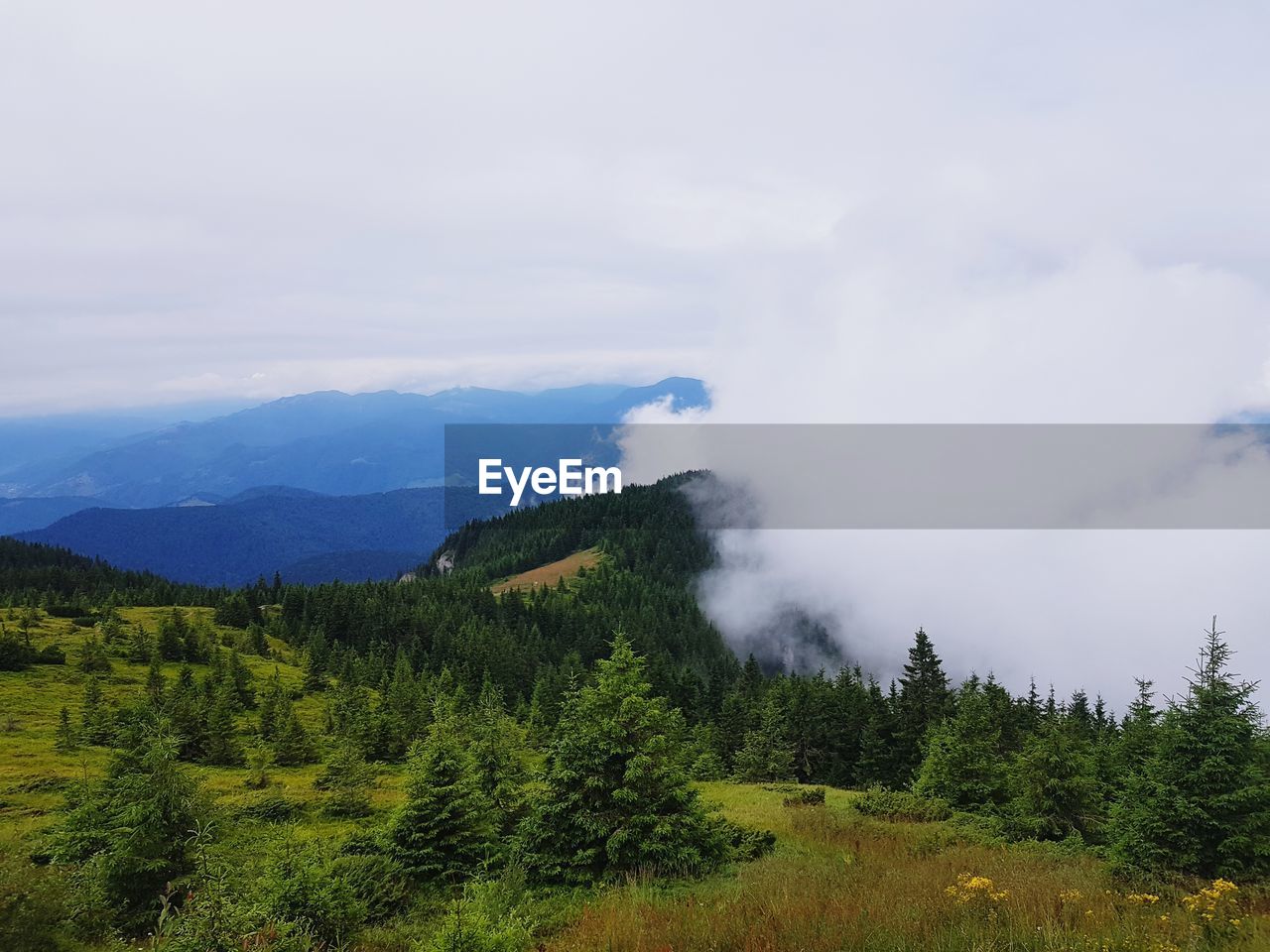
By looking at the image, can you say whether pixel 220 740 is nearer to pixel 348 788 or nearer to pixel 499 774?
pixel 348 788

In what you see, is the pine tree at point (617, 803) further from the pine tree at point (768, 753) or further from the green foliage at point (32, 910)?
the pine tree at point (768, 753)

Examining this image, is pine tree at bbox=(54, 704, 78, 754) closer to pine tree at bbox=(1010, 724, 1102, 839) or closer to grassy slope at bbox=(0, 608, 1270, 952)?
grassy slope at bbox=(0, 608, 1270, 952)

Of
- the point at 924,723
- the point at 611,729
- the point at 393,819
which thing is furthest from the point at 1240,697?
the point at 924,723

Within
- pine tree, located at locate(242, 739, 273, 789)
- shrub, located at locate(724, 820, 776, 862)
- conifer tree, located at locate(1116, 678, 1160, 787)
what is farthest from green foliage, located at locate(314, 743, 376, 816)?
conifer tree, located at locate(1116, 678, 1160, 787)

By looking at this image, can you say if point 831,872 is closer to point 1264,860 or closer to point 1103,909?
point 1103,909

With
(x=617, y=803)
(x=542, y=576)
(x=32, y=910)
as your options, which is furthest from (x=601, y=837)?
(x=542, y=576)

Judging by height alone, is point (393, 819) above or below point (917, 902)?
below
